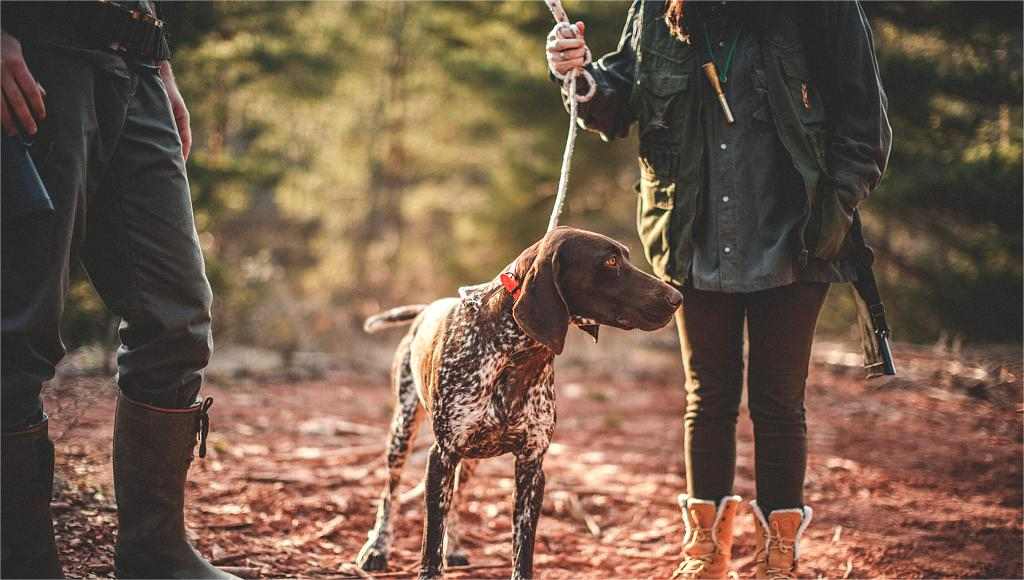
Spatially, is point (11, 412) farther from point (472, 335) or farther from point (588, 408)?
point (588, 408)

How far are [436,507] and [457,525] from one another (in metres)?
0.83

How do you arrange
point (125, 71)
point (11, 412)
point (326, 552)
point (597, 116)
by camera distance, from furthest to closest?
point (326, 552) → point (597, 116) → point (125, 71) → point (11, 412)

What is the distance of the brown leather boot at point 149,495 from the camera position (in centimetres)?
268

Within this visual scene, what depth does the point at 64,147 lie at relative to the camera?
2.40m

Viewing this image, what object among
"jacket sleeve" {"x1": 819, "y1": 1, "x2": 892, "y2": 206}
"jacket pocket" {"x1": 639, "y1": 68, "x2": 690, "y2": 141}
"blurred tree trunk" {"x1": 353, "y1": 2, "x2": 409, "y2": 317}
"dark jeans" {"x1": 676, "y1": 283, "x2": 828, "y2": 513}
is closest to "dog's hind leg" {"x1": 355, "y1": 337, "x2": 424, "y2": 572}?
"dark jeans" {"x1": 676, "y1": 283, "x2": 828, "y2": 513}

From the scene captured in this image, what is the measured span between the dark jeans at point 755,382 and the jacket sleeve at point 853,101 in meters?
0.44

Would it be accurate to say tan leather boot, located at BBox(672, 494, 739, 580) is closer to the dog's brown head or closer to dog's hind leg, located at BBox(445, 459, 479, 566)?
the dog's brown head

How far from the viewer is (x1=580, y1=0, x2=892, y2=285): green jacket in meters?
3.13

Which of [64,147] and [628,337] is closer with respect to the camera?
[64,147]

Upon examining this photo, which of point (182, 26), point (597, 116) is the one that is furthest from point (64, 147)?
Result: point (182, 26)

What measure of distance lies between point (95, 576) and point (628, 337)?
1092cm

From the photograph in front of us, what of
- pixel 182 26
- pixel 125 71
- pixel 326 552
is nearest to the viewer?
pixel 125 71

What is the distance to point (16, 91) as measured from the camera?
2.26 metres

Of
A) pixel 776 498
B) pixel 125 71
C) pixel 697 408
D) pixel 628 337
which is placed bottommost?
pixel 628 337
